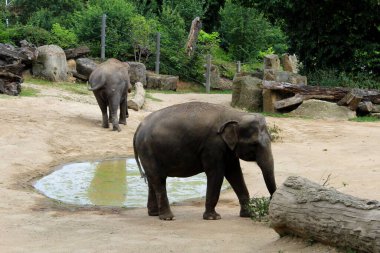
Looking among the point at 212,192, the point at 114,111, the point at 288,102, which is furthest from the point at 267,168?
the point at 288,102

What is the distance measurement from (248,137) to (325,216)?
7.41 ft

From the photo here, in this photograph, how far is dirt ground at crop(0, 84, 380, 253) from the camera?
734 centimetres

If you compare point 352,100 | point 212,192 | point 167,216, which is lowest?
point 167,216

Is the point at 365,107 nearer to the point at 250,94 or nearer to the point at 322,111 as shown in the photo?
the point at 322,111

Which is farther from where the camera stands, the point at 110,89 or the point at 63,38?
the point at 63,38

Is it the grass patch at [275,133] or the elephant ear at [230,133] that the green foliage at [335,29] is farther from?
the elephant ear at [230,133]

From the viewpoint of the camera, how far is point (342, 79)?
23172 millimetres

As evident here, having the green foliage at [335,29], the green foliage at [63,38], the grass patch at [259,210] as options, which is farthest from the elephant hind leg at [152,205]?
the green foliage at [63,38]

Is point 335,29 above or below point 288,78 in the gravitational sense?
above

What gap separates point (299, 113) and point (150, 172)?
Result: 12.2 m

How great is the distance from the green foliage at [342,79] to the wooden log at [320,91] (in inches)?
59.7

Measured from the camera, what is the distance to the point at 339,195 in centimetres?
653

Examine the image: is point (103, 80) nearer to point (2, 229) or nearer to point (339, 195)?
point (2, 229)

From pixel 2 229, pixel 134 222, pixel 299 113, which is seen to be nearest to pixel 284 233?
pixel 134 222
